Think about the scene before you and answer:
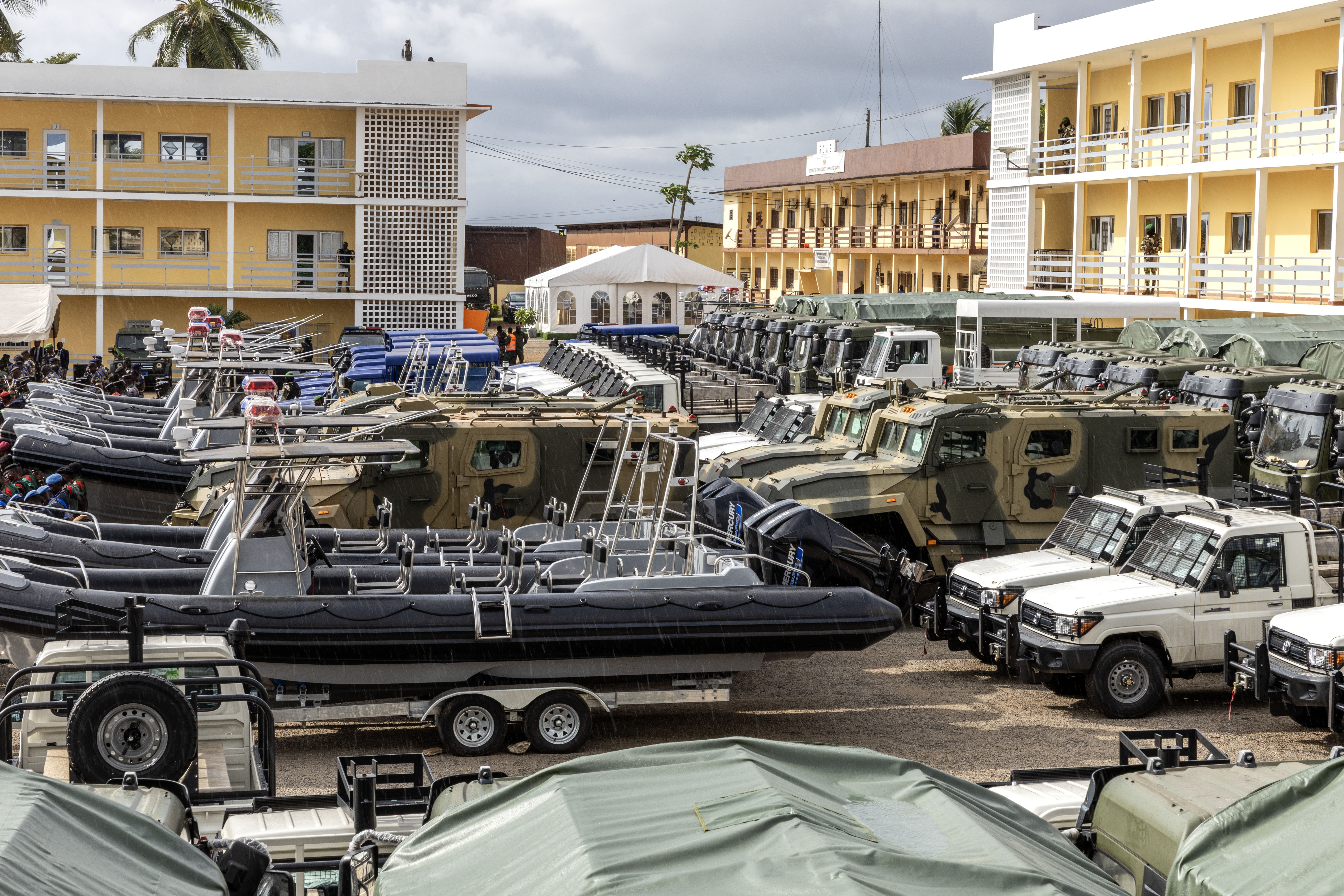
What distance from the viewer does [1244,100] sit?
37156 mm

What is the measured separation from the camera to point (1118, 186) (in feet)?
138

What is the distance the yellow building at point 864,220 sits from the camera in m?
53.8

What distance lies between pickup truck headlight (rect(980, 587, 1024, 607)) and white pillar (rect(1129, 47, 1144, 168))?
1099 inches

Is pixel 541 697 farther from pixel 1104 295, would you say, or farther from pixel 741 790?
pixel 1104 295

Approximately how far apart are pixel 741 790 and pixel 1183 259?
3516 cm

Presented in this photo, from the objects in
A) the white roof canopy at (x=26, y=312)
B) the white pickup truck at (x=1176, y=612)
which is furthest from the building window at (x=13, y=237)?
the white pickup truck at (x=1176, y=612)

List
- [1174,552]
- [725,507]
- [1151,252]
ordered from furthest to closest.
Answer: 1. [1151,252]
2. [725,507]
3. [1174,552]

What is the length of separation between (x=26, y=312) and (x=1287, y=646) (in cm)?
2826

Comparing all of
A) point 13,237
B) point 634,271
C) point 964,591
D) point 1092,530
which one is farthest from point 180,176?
point 1092,530

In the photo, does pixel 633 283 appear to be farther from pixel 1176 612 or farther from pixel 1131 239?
pixel 1176 612

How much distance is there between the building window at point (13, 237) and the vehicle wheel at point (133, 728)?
38.7m

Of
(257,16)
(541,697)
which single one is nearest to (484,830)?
(541,697)

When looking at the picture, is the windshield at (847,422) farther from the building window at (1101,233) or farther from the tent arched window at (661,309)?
the tent arched window at (661,309)

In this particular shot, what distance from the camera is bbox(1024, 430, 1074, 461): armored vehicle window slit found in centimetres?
1650
